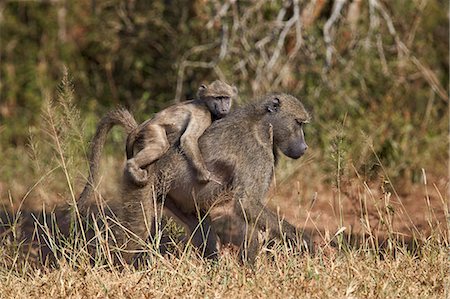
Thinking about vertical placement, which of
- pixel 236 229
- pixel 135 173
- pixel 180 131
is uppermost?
pixel 180 131

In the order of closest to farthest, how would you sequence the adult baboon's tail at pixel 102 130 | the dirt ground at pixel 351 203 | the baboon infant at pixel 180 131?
the baboon infant at pixel 180 131
the adult baboon's tail at pixel 102 130
the dirt ground at pixel 351 203

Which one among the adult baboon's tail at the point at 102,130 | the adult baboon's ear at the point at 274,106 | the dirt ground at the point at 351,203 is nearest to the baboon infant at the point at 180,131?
the adult baboon's tail at the point at 102,130

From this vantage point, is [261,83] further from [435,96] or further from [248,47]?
[435,96]

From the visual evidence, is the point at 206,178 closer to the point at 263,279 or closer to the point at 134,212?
the point at 134,212

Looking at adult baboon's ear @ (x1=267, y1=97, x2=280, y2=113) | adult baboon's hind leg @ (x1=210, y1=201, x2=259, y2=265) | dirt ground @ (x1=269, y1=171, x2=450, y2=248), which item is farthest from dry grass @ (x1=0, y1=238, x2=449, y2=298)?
dirt ground @ (x1=269, y1=171, x2=450, y2=248)

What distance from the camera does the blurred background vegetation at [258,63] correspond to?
8.52m

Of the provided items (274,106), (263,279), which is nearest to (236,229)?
(274,106)

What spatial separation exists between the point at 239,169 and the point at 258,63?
12.4 ft

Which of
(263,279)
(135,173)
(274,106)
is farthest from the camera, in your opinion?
(274,106)

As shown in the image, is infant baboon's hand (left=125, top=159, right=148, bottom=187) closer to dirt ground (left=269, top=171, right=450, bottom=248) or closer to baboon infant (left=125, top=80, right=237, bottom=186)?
baboon infant (left=125, top=80, right=237, bottom=186)

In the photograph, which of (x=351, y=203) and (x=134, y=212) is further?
(x=351, y=203)

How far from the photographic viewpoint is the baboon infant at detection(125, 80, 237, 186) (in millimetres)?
4922

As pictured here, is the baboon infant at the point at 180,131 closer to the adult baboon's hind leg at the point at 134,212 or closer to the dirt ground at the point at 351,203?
the adult baboon's hind leg at the point at 134,212

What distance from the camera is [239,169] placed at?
201 inches
